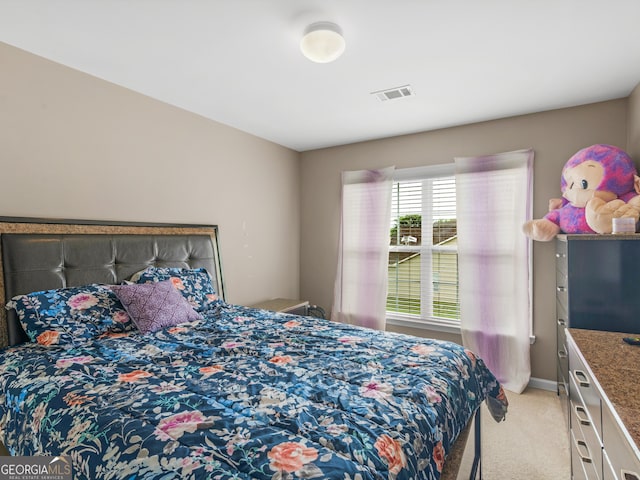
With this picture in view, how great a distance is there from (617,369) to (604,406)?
0.25m

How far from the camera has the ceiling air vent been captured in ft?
8.26

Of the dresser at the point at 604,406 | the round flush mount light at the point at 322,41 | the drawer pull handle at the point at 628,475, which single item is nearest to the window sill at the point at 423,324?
the dresser at the point at 604,406

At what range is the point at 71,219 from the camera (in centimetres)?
221

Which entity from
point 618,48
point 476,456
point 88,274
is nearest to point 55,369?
point 88,274

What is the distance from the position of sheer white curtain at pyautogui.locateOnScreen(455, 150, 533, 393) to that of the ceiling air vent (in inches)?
39.4

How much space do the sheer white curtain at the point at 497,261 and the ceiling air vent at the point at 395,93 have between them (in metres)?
1.00

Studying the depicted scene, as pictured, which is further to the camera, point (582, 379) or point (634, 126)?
point (634, 126)

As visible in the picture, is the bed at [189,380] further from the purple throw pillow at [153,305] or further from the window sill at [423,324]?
the window sill at [423,324]

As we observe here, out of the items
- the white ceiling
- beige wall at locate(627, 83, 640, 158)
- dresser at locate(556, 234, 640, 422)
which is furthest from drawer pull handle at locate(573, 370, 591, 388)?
beige wall at locate(627, 83, 640, 158)

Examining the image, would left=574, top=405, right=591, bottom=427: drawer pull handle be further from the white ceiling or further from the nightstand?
the nightstand

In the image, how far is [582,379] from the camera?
1413 mm

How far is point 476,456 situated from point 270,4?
100 inches

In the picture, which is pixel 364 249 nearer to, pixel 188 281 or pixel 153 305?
pixel 188 281

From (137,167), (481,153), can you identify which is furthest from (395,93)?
(137,167)
